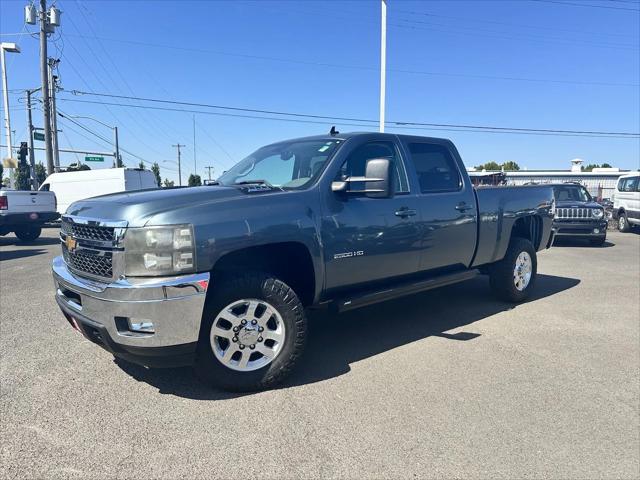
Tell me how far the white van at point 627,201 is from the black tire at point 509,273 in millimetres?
13355

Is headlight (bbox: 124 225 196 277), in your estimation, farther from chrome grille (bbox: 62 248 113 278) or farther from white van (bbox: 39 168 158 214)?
white van (bbox: 39 168 158 214)

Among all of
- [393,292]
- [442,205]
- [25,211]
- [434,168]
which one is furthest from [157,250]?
[25,211]

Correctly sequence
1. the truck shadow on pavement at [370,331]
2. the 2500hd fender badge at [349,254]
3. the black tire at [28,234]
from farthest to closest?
the black tire at [28,234] < the 2500hd fender badge at [349,254] < the truck shadow on pavement at [370,331]

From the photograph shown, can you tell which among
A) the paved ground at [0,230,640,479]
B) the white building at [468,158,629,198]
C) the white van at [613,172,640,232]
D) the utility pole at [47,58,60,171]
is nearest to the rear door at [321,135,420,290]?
the paved ground at [0,230,640,479]

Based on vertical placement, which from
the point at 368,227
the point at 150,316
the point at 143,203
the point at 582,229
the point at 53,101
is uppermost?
the point at 53,101

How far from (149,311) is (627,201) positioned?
19.0 metres

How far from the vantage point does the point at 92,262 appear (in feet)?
11.1

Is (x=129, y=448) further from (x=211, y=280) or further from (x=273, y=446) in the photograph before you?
(x=211, y=280)

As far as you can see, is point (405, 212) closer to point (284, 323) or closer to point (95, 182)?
point (284, 323)

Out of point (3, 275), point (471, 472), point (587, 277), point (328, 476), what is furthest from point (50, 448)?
point (587, 277)

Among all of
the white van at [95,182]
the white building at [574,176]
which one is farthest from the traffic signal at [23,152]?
the white building at [574,176]

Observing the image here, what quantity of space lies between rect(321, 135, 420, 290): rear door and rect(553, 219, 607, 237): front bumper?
398 inches

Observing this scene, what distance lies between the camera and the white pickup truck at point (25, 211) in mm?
12867

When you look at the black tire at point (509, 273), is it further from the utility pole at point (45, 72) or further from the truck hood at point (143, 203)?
the utility pole at point (45, 72)
